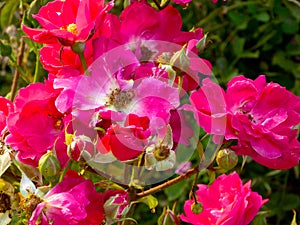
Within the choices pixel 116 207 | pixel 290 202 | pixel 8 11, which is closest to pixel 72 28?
pixel 116 207

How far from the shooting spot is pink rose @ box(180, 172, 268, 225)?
87cm

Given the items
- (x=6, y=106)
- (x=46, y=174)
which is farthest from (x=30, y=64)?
(x=46, y=174)

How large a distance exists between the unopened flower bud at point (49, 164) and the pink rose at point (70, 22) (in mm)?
124

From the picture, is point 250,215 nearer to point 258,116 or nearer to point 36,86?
point 258,116

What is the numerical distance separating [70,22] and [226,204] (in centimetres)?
29

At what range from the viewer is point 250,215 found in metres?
0.89

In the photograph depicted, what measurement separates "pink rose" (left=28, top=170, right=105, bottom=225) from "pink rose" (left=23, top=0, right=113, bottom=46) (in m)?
0.15

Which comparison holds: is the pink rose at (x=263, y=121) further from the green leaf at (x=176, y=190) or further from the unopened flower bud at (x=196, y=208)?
the green leaf at (x=176, y=190)

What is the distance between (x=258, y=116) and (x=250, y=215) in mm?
121

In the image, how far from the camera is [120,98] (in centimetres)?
80

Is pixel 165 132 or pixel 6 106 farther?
pixel 6 106

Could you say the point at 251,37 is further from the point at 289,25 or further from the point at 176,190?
the point at 176,190

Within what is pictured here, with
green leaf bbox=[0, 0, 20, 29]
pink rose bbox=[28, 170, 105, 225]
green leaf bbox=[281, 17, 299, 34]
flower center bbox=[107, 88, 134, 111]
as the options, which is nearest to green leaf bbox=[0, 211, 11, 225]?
pink rose bbox=[28, 170, 105, 225]

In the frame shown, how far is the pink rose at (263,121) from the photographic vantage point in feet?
2.72
